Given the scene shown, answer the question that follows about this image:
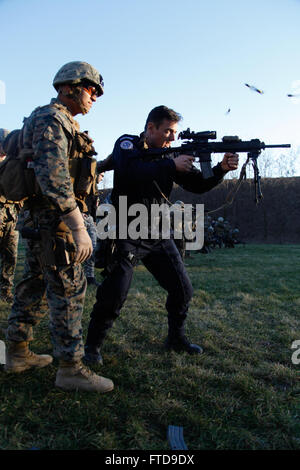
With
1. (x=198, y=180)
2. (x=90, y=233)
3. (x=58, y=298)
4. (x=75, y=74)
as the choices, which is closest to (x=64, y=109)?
(x=75, y=74)

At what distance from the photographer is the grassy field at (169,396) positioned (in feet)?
6.46

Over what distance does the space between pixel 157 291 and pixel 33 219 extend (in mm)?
3918

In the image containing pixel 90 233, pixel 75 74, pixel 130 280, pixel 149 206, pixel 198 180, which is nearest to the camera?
pixel 75 74

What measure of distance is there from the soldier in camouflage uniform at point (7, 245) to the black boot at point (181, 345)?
2.81 meters

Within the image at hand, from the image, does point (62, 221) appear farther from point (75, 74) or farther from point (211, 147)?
point (211, 147)

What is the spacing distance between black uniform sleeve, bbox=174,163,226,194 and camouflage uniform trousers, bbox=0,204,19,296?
2.82 metres

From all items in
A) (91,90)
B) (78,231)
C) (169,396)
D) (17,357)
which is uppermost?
(91,90)

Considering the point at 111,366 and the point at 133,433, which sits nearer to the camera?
the point at 133,433

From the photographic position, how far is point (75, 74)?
2.54 metres

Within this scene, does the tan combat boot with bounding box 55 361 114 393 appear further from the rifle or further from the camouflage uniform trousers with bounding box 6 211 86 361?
the rifle

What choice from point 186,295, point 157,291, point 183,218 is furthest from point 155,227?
point 183,218

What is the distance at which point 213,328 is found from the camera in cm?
412

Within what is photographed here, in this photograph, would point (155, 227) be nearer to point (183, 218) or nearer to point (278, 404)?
point (278, 404)

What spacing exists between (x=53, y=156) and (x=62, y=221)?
425mm
